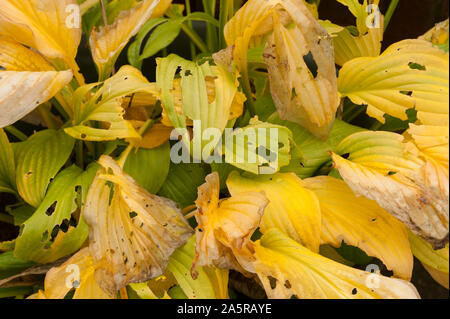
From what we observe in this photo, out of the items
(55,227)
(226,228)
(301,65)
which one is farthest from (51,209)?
(301,65)

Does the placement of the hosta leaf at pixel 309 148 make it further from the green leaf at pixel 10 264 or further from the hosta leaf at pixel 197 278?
the green leaf at pixel 10 264

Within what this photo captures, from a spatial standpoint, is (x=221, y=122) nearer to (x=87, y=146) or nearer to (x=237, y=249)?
(x=237, y=249)

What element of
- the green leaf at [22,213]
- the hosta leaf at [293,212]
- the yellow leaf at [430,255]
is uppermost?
the hosta leaf at [293,212]

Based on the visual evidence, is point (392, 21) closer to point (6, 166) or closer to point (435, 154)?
point (435, 154)

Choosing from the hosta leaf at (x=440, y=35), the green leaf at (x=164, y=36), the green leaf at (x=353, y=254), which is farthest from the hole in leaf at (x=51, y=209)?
the hosta leaf at (x=440, y=35)

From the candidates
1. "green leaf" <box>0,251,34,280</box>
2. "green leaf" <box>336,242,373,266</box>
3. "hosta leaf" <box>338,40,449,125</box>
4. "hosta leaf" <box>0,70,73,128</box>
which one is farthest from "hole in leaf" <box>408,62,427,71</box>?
"green leaf" <box>0,251,34,280</box>

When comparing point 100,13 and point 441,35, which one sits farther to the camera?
point 100,13

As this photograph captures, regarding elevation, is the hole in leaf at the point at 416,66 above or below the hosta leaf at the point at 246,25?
below
